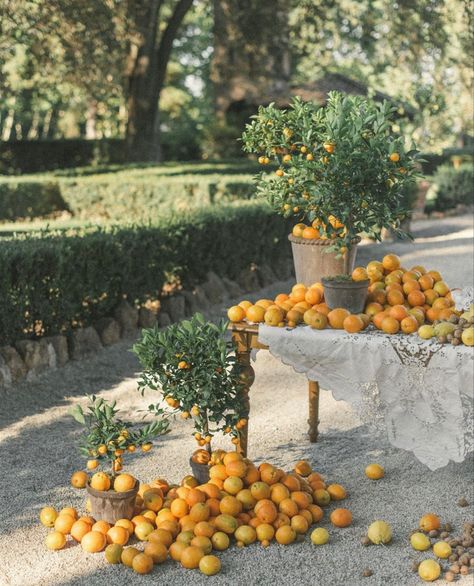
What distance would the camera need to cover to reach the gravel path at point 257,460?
3.62 m

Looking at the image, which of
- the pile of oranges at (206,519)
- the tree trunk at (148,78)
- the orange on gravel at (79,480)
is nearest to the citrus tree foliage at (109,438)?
the pile of oranges at (206,519)

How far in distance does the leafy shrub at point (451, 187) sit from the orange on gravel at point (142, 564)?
16.1 meters

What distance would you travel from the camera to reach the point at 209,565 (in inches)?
140

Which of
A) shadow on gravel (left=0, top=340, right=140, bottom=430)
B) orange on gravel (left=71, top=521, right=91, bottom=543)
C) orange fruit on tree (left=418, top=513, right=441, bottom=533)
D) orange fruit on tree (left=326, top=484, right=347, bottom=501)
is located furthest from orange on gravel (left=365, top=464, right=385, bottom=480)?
shadow on gravel (left=0, top=340, right=140, bottom=430)

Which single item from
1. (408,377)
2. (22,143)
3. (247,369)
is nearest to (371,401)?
(408,377)

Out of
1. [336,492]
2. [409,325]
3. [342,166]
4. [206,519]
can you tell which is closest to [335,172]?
[342,166]

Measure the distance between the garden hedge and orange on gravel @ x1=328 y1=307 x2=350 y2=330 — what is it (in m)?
3.12

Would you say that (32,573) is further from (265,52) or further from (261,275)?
(265,52)

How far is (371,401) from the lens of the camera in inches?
163

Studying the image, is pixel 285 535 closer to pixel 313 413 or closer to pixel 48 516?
pixel 48 516

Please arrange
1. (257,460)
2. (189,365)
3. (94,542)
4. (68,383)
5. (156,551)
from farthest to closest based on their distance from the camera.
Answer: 1. (68,383)
2. (257,460)
3. (189,365)
4. (94,542)
5. (156,551)

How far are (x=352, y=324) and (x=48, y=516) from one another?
1.73 meters

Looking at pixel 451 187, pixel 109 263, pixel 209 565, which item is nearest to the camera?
pixel 209 565

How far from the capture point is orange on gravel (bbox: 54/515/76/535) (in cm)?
393
